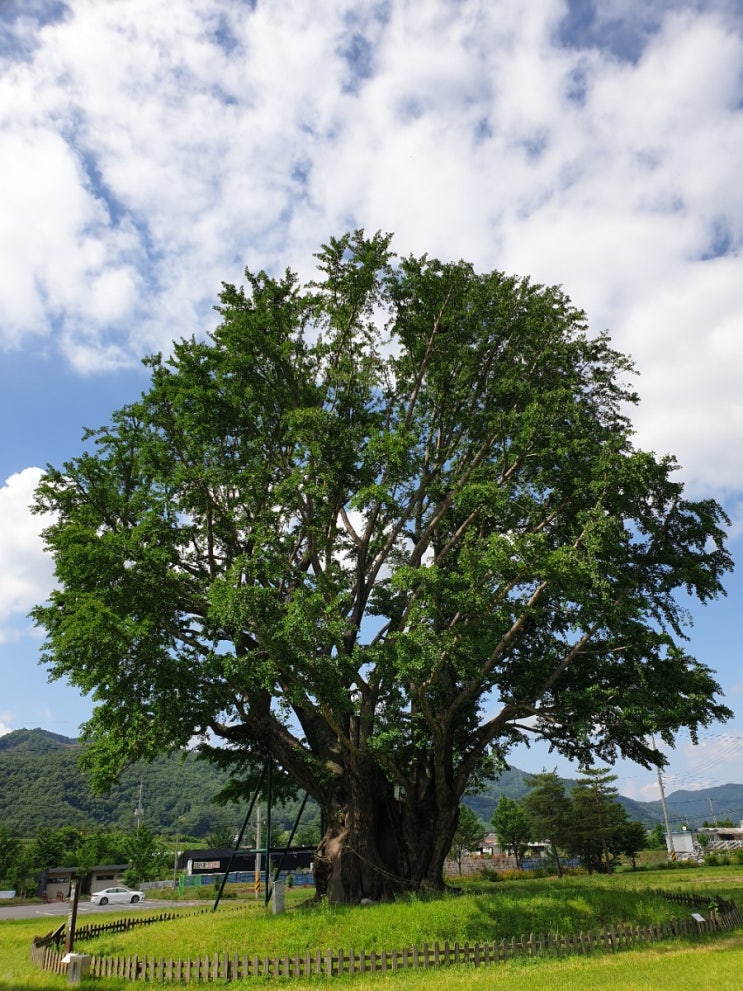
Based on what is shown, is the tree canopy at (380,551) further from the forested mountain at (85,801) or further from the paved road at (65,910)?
the forested mountain at (85,801)

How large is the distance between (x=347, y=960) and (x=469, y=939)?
308 centimetres

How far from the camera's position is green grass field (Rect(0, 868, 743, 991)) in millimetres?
12648

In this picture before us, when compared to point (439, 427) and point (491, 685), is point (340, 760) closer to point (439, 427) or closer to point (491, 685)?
point (491, 685)

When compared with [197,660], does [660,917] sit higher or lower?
lower

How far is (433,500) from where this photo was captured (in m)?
23.3

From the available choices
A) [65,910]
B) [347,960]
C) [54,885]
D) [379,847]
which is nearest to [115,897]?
[65,910]

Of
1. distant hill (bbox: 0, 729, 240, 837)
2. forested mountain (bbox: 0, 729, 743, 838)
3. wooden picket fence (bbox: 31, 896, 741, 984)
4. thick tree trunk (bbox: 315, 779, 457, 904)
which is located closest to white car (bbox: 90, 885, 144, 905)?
thick tree trunk (bbox: 315, 779, 457, 904)

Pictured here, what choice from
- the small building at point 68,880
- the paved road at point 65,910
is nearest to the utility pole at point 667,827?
the paved road at point 65,910

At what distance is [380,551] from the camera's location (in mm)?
22516

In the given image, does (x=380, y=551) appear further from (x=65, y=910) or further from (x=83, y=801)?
(x=83, y=801)

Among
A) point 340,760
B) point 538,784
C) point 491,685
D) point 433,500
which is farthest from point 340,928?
point 538,784

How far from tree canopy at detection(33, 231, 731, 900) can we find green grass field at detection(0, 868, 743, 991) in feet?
13.0

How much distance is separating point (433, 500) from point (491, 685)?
6.70 metres

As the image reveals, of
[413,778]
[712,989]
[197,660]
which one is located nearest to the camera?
[712,989]
